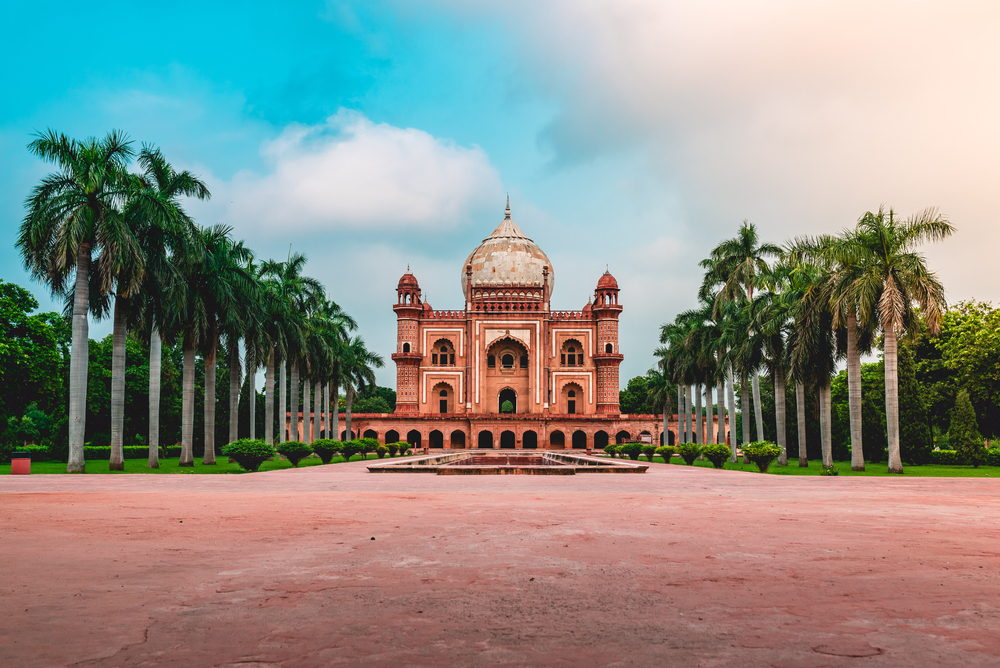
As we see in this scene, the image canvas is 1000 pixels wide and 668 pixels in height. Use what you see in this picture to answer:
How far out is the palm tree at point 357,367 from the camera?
4234 cm

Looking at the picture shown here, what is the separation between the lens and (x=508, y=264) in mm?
62781

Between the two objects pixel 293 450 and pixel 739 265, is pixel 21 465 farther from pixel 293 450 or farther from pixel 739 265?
pixel 739 265

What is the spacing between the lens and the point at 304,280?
3425 centimetres

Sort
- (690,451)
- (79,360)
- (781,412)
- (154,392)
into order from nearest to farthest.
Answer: (79,360)
(154,392)
(781,412)
(690,451)

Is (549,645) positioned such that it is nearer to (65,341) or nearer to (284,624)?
(284,624)

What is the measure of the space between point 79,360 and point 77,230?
3.61 metres

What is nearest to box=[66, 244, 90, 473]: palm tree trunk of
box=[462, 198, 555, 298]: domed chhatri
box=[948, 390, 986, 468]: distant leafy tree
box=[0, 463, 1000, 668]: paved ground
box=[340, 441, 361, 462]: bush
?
box=[0, 463, 1000, 668]: paved ground

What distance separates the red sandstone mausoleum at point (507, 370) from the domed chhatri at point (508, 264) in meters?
0.26

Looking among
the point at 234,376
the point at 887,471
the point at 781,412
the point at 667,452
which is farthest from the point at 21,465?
the point at 887,471

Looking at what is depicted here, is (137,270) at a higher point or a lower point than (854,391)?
higher

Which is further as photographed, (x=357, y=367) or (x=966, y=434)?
(x=357, y=367)

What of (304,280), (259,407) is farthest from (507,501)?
(259,407)

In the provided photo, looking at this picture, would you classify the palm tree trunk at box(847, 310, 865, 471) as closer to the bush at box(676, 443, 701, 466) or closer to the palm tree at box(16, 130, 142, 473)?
the bush at box(676, 443, 701, 466)

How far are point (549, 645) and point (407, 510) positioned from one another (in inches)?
259
